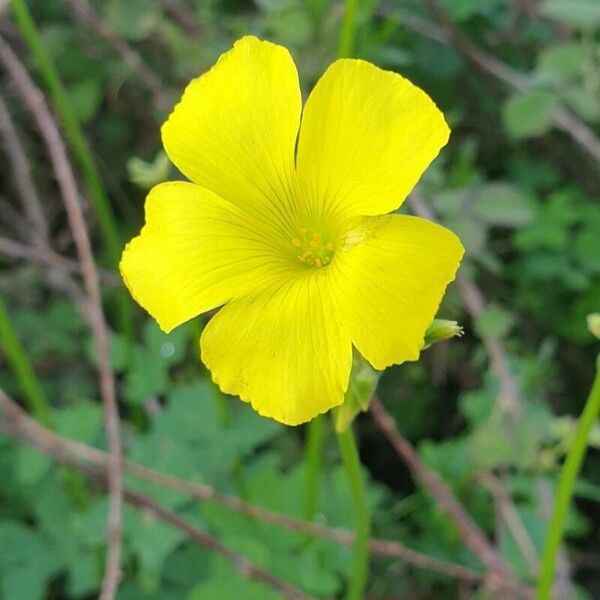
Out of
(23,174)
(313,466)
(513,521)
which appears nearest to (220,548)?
(313,466)

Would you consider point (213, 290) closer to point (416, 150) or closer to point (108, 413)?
point (416, 150)

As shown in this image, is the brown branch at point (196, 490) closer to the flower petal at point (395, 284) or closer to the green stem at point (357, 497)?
the green stem at point (357, 497)

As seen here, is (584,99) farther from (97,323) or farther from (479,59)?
(97,323)

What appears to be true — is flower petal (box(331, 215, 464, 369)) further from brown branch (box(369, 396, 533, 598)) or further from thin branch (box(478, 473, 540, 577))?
thin branch (box(478, 473, 540, 577))

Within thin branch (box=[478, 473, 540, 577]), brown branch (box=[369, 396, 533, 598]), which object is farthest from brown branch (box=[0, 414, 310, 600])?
thin branch (box=[478, 473, 540, 577])

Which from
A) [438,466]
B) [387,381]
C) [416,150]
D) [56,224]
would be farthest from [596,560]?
[56,224]

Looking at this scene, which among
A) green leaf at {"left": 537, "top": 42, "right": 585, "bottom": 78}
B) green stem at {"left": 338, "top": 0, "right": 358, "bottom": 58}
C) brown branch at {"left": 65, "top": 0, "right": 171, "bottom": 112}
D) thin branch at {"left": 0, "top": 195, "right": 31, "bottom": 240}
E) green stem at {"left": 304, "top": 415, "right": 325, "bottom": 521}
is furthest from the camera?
thin branch at {"left": 0, "top": 195, "right": 31, "bottom": 240}
